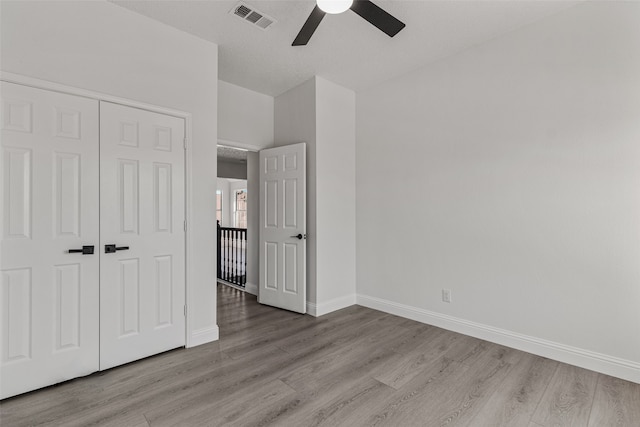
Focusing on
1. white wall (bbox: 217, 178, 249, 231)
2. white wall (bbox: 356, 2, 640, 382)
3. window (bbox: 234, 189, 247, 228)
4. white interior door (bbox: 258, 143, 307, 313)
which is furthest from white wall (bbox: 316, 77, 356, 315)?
white wall (bbox: 217, 178, 249, 231)

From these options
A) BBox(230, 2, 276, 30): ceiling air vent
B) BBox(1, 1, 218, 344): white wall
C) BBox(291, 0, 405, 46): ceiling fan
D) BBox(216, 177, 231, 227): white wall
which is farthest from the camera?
BBox(216, 177, 231, 227): white wall

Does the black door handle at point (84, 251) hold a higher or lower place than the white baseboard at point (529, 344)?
higher

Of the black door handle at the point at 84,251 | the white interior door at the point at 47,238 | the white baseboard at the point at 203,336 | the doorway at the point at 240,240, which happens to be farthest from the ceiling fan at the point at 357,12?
the white baseboard at the point at 203,336

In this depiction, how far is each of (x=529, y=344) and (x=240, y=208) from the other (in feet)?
32.4

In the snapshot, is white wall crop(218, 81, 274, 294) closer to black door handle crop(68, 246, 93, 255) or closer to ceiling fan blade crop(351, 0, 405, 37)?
black door handle crop(68, 246, 93, 255)

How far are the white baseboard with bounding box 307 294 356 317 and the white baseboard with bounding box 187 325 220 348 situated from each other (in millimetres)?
1163

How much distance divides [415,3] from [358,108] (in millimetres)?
1793

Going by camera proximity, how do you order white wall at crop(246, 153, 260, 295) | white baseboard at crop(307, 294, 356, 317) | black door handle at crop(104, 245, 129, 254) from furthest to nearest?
white wall at crop(246, 153, 260, 295), white baseboard at crop(307, 294, 356, 317), black door handle at crop(104, 245, 129, 254)

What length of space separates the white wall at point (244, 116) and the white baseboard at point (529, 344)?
283 centimetres

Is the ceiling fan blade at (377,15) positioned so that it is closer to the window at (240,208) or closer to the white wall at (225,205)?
the window at (240,208)

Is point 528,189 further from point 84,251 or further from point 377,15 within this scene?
point 84,251

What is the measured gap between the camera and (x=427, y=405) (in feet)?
6.54

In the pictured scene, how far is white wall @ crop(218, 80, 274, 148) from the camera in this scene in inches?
154

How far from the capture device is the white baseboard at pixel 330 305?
12.2 ft
